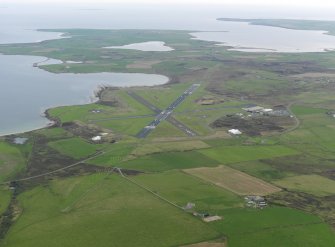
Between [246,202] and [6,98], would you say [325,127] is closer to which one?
[246,202]

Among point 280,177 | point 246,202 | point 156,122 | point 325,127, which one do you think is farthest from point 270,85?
point 246,202

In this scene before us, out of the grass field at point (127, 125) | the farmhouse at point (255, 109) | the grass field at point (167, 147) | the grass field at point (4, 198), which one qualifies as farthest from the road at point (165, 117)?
the grass field at point (4, 198)

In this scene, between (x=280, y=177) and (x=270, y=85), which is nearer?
(x=280, y=177)

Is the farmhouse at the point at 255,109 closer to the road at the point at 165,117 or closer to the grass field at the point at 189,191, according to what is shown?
the road at the point at 165,117

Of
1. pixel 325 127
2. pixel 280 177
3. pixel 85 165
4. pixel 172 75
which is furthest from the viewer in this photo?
pixel 172 75

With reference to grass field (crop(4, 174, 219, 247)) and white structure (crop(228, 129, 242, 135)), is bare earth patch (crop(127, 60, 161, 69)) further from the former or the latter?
grass field (crop(4, 174, 219, 247))

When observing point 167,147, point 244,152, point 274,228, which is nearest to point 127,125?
point 167,147

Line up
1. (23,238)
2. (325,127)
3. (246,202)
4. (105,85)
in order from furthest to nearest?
1. (105,85)
2. (325,127)
3. (246,202)
4. (23,238)
